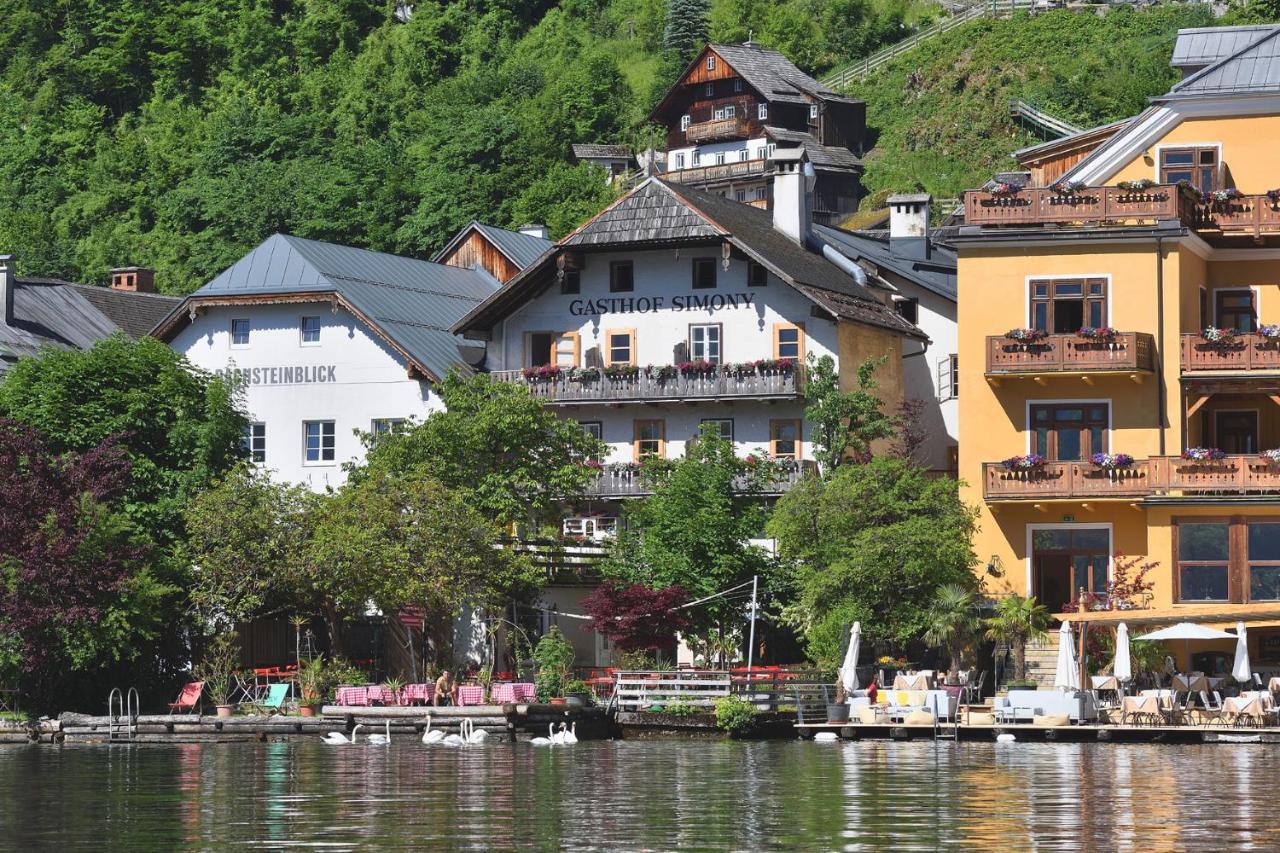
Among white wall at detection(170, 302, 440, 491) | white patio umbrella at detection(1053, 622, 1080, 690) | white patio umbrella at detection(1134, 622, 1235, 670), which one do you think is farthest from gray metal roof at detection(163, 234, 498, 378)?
white patio umbrella at detection(1134, 622, 1235, 670)

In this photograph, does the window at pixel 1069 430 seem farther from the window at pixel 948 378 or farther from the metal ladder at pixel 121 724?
the metal ladder at pixel 121 724

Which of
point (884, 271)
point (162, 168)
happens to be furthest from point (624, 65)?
point (884, 271)

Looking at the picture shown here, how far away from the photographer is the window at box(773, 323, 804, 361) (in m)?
64.8

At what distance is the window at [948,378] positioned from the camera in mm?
69750

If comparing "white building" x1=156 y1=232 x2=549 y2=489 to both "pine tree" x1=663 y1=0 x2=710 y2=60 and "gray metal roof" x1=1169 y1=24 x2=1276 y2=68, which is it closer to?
"gray metal roof" x1=1169 y1=24 x2=1276 y2=68

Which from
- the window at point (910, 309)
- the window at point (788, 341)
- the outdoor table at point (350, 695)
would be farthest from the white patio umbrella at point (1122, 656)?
the window at point (910, 309)

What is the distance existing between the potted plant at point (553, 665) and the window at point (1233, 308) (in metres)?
17.5

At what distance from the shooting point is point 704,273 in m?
66.1

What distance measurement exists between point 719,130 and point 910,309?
154ft

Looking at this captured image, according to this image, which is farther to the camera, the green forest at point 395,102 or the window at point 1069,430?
the green forest at point 395,102

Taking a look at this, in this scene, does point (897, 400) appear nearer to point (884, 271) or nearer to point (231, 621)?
point (884, 271)

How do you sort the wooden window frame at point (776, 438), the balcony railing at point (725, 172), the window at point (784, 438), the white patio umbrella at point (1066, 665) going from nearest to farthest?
1. the white patio umbrella at point (1066, 665)
2. the wooden window frame at point (776, 438)
3. the window at point (784, 438)
4. the balcony railing at point (725, 172)

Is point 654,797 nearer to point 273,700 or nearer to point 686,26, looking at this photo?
point 273,700

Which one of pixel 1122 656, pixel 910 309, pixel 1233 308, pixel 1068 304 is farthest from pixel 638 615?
pixel 910 309
